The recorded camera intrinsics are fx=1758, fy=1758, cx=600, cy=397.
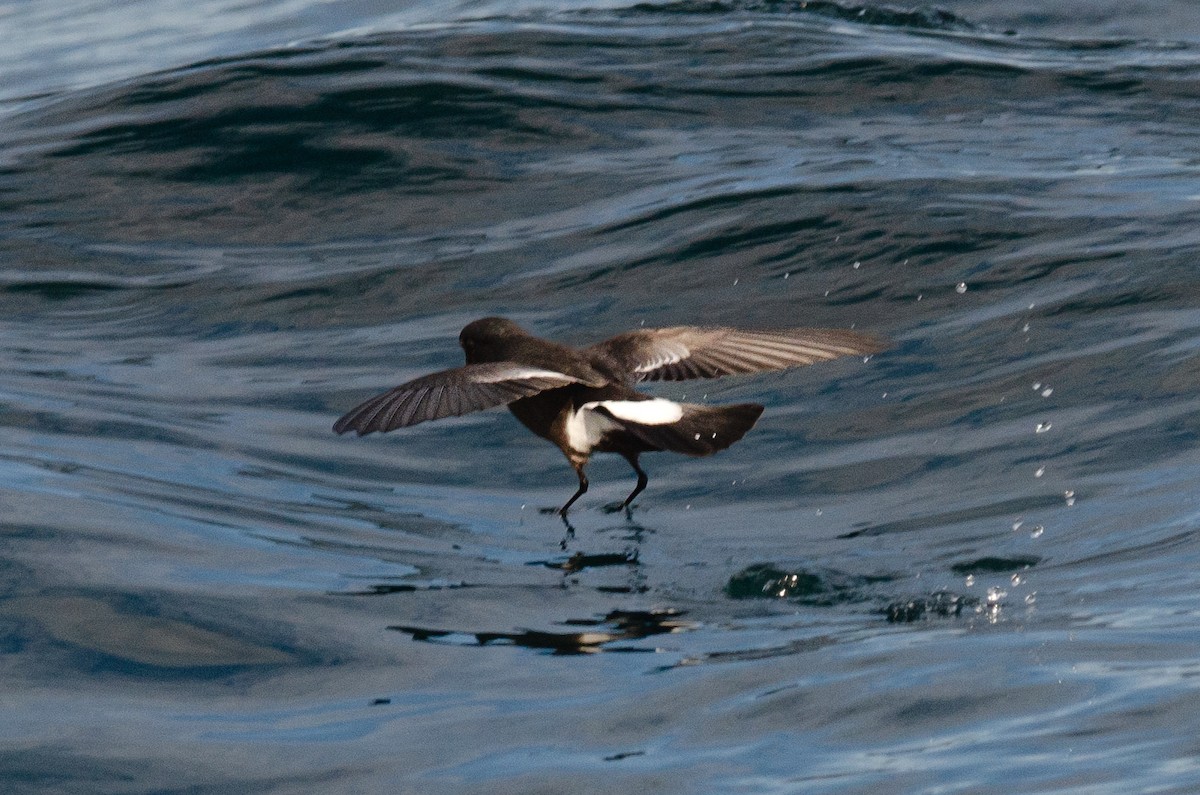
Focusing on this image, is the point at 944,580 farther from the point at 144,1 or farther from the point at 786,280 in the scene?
the point at 144,1

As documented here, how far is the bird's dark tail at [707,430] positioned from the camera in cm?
568

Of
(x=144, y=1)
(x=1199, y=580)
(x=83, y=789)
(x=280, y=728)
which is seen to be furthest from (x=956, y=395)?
(x=144, y=1)

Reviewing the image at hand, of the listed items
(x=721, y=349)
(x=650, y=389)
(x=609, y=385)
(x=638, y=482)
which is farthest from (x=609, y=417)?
(x=650, y=389)

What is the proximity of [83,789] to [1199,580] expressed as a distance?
10.4 feet

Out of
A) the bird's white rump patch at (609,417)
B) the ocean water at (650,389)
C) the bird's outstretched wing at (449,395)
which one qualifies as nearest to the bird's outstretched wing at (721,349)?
the bird's white rump patch at (609,417)

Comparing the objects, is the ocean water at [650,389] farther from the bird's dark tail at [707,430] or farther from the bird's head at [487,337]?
the bird's head at [487,337]

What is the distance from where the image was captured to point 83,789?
158 inches

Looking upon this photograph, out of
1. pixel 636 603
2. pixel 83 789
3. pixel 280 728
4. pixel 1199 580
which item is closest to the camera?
pixel 83 789

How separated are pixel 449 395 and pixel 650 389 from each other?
3.40m

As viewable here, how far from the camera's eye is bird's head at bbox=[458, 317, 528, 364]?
6.85 meters

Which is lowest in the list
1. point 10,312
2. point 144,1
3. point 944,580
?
point 944,580

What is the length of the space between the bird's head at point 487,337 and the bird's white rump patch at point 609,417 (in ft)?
1.66

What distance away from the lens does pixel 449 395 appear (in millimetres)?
5637

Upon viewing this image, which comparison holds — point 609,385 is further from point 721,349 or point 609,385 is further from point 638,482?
point 638,482
